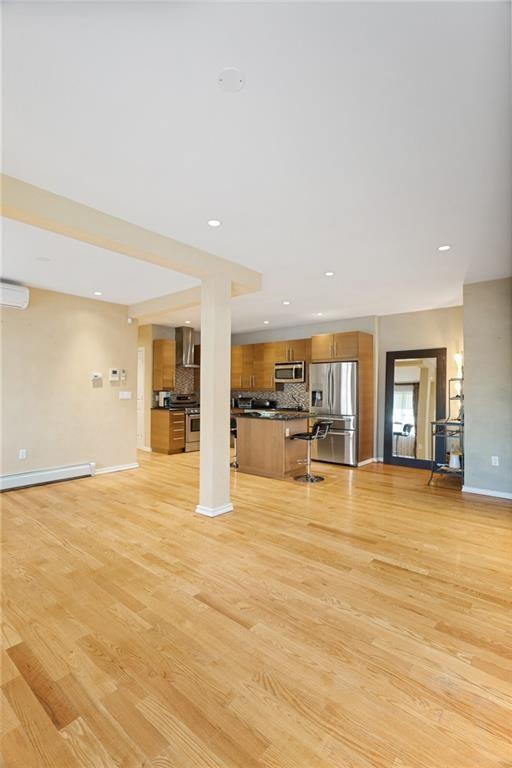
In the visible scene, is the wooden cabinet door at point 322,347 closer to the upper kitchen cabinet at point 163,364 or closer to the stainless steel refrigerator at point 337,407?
the stainless steel refrigerator at point 337,407

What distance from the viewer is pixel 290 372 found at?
Answer: 7.89 meters

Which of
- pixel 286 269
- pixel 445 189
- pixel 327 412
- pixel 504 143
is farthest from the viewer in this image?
pixel 327 412

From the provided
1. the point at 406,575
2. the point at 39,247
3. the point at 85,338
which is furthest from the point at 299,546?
the point at 85,338

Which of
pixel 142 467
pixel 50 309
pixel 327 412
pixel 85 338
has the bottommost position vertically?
pixel 142 467

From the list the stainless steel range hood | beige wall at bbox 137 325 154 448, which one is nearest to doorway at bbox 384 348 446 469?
the stainless steel range hood

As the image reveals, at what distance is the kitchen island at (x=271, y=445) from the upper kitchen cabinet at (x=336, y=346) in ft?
5.05

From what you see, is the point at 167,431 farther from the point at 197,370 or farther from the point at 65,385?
the point at 65,385

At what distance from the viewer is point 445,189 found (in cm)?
259

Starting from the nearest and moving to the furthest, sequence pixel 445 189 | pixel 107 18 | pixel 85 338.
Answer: pixel 107 18
pixel 445 189
pixel 85 338

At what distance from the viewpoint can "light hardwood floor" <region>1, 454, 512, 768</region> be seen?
4.60 feet

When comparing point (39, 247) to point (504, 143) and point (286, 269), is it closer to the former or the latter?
point (286, 269)

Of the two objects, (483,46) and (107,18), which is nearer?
(107,18)

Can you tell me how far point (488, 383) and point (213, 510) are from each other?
3.73 metres

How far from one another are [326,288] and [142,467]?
416 centimetres
